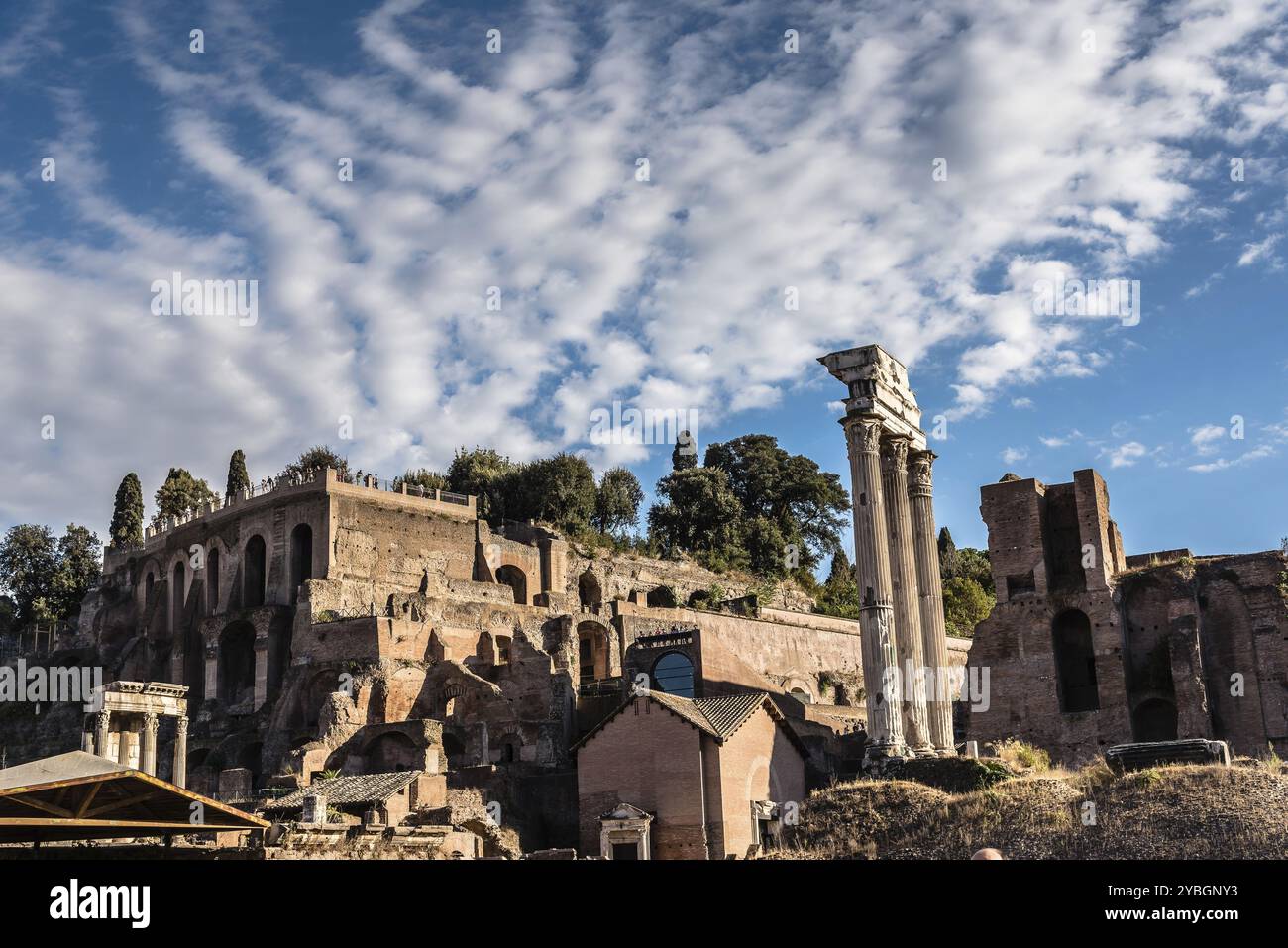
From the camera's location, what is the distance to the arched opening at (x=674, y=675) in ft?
153

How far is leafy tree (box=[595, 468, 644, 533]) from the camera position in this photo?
268 ft

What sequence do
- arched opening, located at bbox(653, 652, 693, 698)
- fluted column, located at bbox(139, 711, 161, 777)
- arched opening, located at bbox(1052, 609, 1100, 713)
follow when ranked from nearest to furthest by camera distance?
fluted column, located at bbox(139, 711, 161, 777) → arched opening, located at bbox(1052, 609, 1100, 713) → arched opening, located at bbox(653, 652, 693, 698)

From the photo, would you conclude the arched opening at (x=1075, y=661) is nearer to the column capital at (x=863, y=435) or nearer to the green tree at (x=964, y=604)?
the column capital at (x=863, y=435)

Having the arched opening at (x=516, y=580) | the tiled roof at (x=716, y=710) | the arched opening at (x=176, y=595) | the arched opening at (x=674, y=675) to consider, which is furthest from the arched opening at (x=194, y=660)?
the tiled roof at (x=716, y=710)

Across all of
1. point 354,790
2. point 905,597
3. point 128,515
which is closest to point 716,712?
point 905,597

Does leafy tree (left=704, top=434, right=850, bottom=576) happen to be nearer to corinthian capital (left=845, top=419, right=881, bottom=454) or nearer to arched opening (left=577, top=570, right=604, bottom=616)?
arched opening (left=577, top=570, right=604, bottom=616)

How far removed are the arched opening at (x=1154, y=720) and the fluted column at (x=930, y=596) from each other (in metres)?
9.75

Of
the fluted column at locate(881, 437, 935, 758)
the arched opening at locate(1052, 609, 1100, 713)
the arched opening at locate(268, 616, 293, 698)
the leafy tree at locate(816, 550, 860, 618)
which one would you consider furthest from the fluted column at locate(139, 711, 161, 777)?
the leafy tree at locate(816, 550, 860, 618)

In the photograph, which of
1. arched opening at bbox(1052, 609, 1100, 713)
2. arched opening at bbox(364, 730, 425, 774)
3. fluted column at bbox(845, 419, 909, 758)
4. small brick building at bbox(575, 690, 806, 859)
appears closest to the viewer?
fluted column at bbox(845, 419, 909, 758)

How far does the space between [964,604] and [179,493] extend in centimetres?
4742

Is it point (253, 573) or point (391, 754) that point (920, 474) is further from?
point (253, 573)

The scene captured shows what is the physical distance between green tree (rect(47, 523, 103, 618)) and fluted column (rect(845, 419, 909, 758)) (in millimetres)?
56575

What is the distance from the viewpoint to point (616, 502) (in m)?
82.1
